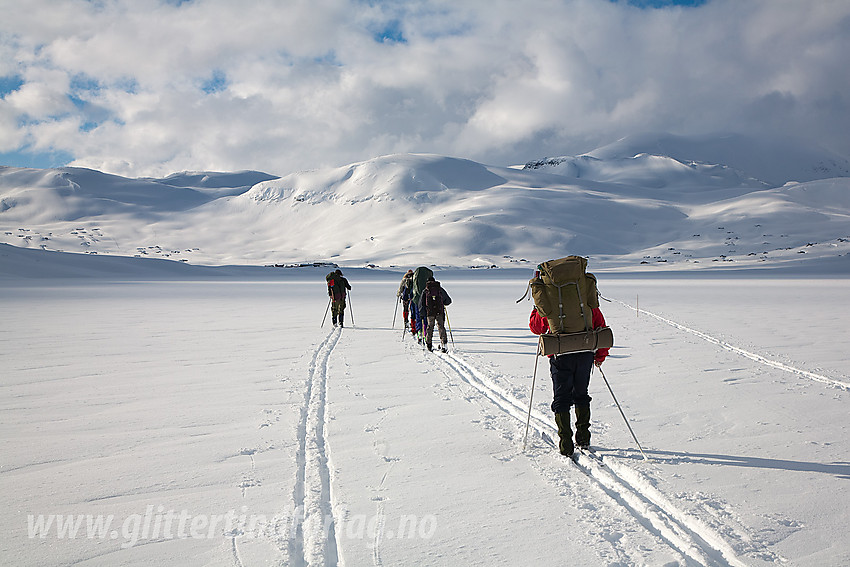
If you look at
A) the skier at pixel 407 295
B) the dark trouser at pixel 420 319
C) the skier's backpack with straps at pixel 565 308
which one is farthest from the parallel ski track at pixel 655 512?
the skier at pixel 407 295

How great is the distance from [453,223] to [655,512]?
12814cm

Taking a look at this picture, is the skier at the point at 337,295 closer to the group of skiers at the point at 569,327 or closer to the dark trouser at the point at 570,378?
the group of skiers at the point at 569,327

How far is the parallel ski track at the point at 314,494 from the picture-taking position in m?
3.57

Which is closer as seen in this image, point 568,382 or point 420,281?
point 568,382

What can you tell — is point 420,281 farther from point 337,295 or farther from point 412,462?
point 412,462

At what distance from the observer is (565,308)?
506cm

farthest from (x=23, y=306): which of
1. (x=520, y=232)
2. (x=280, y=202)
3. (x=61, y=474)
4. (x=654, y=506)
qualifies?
(x=280, y=202)

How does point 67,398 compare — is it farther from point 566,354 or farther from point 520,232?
point 520,232

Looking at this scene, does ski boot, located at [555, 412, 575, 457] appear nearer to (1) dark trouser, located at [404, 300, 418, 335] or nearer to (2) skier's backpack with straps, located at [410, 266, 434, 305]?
(2) skier's backpack with straps, located at [410, 266, 434, 305]

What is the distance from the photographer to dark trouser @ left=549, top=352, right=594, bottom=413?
203 inches

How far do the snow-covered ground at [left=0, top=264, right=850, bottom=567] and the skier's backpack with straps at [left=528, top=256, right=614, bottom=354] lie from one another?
1.04m

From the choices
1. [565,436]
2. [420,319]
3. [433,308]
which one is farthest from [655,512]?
[420,319]

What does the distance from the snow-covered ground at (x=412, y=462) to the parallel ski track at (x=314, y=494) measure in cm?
2

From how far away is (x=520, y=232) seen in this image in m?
123
